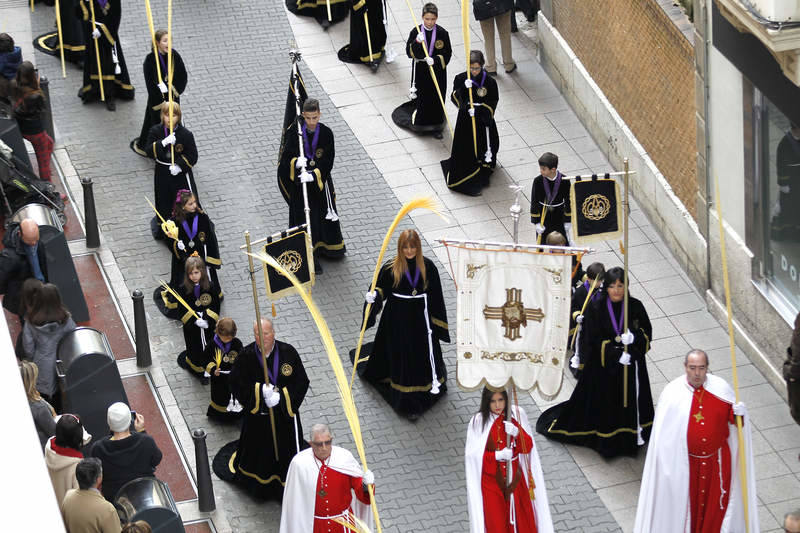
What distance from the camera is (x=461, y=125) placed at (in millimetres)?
18281

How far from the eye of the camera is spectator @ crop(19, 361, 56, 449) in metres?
12.7

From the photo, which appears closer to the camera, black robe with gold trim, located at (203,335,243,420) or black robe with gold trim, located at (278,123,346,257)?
black robe with gold trim, located at (203,335,243,420)

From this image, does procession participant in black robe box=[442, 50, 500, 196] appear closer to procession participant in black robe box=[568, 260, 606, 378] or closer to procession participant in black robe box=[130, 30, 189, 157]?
procession participant in black robe box=[568, 260, 606, 378]

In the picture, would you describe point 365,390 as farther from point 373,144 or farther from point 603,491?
point 373,144

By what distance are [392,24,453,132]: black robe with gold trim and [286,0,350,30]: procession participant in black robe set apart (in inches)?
114

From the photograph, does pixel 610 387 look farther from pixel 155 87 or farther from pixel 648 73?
pixel 155 87

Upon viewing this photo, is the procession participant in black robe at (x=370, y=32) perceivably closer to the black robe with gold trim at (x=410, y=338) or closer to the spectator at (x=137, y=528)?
the black robe with gold trim at (x=410, y=338)

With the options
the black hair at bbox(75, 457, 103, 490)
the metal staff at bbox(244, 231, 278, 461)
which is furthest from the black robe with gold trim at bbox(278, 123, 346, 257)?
the black hair at bbox(75, 457, 103, 490)

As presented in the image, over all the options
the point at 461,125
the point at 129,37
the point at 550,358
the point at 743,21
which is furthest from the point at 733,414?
the point at 129,37

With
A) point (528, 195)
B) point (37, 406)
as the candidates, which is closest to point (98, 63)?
point (528, 195)

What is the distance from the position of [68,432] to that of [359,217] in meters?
6.59

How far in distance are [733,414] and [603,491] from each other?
201 centimetres

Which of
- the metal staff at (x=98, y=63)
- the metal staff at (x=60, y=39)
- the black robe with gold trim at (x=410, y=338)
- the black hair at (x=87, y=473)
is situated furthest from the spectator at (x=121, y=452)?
the metal staff at (x=60, y=39)

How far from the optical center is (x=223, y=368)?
14727 millimetres
